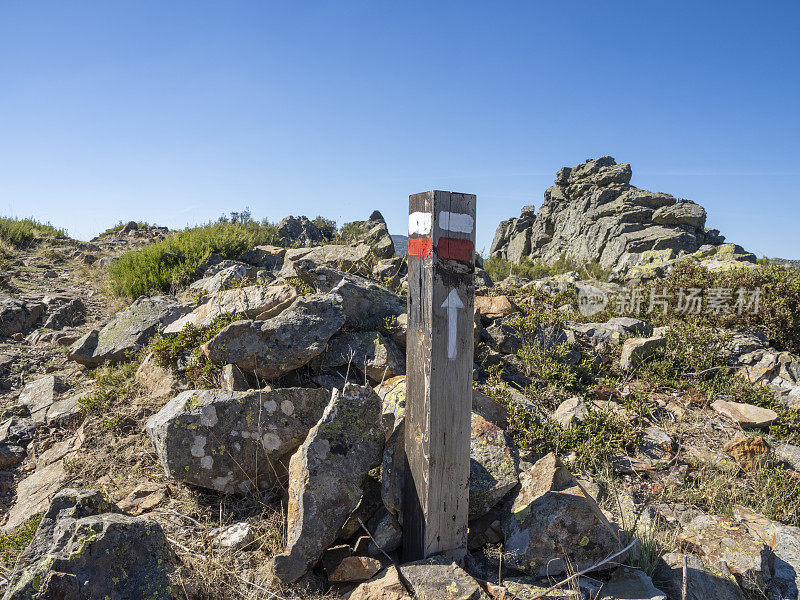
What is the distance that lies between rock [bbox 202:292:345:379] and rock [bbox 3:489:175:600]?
2.09 metres

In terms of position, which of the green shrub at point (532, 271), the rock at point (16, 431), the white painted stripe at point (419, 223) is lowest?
the rock at point (16, 431)

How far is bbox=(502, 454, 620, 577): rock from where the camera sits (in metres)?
3.64

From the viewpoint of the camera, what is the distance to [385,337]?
6.24 meters

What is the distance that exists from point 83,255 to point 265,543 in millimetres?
13296

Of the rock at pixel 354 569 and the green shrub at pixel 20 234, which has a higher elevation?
the green shrub at pixel 20 234

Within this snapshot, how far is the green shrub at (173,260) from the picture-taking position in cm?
941

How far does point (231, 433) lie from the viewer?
426 centimetres

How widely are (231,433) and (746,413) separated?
720 centimetres

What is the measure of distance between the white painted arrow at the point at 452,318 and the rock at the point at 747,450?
4.98 metres

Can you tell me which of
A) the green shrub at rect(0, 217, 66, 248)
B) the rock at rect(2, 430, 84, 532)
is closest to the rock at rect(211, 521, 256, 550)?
the rock at rect(2, 430, 84, 532)

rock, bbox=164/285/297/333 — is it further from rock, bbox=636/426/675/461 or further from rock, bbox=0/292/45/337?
rock, bbox=636/426/675/461

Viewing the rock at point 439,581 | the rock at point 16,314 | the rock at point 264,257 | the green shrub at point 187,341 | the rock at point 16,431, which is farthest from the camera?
the rock at point 264,257

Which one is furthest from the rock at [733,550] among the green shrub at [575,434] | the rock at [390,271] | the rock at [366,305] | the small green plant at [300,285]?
the rock at [390,271]

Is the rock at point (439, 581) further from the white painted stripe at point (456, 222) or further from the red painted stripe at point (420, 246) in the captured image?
the white painted stripe at point (456, 222)
